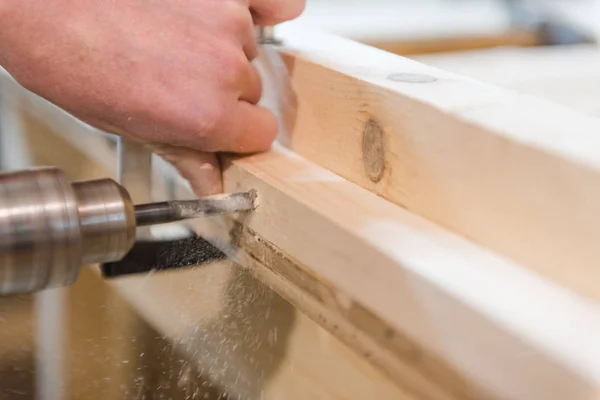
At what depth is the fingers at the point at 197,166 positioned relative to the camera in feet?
1.60

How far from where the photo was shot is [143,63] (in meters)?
0.43

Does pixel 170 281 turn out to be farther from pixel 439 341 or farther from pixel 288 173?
pixel 439 341

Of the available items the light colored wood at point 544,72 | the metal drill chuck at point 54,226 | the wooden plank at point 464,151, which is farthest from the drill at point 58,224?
the light colored wood at point 544,72

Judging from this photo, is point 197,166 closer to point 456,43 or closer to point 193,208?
point 193,208

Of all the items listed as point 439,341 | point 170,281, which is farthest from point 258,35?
point 439,341

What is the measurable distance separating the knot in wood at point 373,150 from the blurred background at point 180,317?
0.11 m

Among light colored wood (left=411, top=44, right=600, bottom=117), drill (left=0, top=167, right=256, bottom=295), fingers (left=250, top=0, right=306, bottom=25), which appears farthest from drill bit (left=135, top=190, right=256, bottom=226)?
light colored wood (left=411, top=44, right=600, bottom=117)

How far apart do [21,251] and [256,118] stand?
18 cm

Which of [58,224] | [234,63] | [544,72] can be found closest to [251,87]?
[234,63]

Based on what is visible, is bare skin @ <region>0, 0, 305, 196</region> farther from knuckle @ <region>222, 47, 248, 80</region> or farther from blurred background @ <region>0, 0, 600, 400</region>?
blurred background @ <region>0, 0, 600, 400</region>

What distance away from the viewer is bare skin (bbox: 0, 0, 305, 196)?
0.42 m

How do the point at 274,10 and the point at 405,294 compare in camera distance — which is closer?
the point at 405,294

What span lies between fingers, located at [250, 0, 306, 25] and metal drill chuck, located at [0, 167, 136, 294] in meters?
0.18

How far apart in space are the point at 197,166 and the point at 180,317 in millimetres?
146
